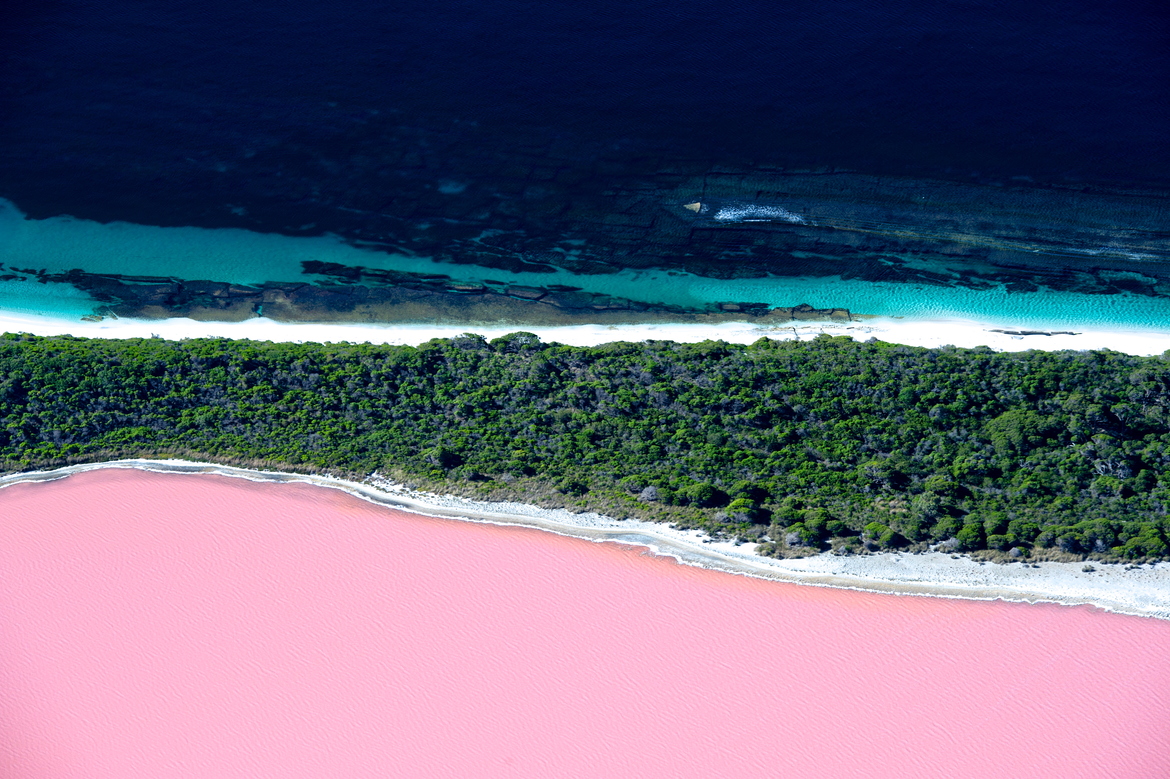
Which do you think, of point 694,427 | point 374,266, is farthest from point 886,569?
point 374,266

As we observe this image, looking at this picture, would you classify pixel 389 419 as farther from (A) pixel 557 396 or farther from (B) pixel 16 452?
(B) pixel 16 452

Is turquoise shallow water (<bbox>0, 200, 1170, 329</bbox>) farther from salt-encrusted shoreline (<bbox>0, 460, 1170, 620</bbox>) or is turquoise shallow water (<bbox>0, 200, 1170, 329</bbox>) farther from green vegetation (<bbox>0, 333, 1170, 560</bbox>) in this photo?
salt-encrusted shoreline (<bbox>0, 460, 1170, 620</bbox>)

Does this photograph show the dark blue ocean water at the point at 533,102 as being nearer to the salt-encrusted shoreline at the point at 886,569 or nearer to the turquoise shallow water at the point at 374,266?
the turquoise shallow water at the point at 374,266

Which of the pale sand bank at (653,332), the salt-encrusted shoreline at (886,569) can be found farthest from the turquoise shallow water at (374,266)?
the salt-encrusted shoreline at (886,569)

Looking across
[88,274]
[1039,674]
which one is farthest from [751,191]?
[88,274]

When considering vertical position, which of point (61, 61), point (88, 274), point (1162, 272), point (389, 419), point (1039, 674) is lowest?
point (1039, 674)

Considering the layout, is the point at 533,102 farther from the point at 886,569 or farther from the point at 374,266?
the point at 886,569
